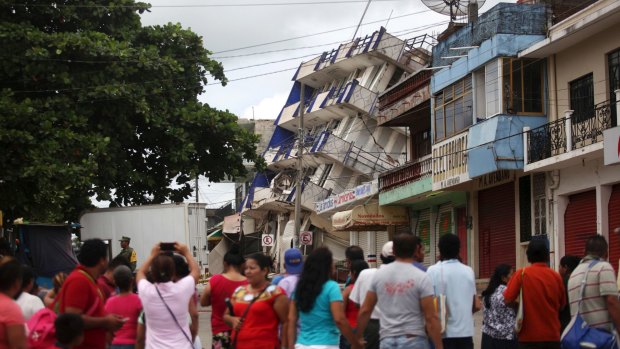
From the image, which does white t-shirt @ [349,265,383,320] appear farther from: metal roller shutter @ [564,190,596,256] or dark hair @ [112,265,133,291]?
metal roller shutter @ [564,190,596,256]

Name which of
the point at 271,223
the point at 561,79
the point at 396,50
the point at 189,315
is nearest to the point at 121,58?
the point at 561,79

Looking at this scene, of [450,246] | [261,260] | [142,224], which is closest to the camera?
[261,260]

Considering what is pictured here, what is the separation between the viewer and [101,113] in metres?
28.3

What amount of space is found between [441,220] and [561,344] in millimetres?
25691

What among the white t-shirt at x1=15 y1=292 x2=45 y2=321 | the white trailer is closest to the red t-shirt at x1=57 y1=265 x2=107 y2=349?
the white t-shirt at x1=15 y1=292 x2=45 y2=321

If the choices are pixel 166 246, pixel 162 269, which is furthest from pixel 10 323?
pixel 166 246

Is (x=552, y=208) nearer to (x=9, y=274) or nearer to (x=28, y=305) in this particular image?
(x=28, y=305)

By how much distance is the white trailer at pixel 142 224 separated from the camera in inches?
1018

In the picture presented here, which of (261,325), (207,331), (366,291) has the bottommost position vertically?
(207,331)

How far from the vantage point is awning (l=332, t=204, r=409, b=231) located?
3838cm

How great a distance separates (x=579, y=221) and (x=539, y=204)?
1782 millimetres

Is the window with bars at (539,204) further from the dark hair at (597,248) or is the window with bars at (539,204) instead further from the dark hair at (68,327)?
the dark hair at (68,327)

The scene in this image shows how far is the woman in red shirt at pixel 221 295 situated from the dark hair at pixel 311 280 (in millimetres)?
1652

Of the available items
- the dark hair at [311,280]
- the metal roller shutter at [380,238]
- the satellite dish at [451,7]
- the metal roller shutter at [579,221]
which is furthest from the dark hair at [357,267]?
the metal roller shutter at [380,238]
